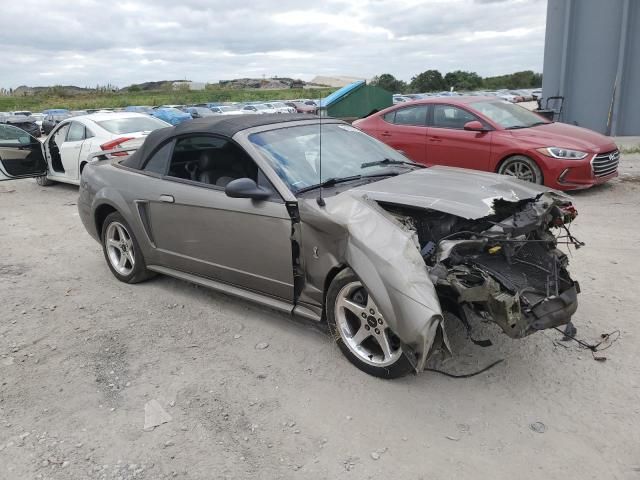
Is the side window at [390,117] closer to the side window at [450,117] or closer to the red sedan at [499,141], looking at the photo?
the red sedan at [499,141]

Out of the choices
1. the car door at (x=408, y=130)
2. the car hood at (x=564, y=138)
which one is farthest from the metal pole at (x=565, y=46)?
the car door at (x=408, y=130)

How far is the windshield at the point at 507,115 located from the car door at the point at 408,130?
883mm

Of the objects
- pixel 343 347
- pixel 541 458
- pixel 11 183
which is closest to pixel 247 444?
pixel 343 347

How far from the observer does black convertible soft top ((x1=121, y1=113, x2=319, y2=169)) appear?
4.22 meters

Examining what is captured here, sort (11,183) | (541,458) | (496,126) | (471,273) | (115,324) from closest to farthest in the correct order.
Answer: (541,458) → (471,273) → (115,324) → (496,126) → (11,183)

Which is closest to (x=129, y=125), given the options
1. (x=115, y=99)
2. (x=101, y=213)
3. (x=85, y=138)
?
(x=85, y=138)

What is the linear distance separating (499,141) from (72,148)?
7443 mm

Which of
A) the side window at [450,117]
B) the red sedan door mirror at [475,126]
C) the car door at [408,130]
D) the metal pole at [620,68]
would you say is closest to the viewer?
the red sedan door mirror at [475,126]

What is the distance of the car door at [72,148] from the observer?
382 inches

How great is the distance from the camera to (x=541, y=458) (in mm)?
2633

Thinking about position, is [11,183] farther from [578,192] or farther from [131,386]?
[578,192]

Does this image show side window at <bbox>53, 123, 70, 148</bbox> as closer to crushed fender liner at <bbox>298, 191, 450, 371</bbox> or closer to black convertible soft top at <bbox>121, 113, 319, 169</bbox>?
black convertible soft top at <bbox>121, 113, 319, 169</bbox>

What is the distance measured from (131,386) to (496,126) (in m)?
6.72

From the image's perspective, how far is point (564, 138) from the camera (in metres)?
7.85
